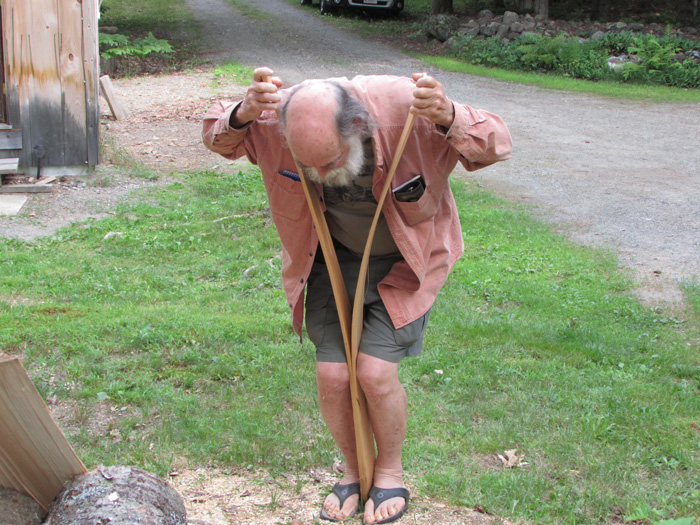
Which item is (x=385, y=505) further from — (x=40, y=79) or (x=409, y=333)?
(x=40, y=79)

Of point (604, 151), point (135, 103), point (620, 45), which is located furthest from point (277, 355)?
point (620, 45)

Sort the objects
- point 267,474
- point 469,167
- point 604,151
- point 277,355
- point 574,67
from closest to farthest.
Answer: point 469,167 → point 267,474 → point 277,355 → point 604,151 → point 574,67

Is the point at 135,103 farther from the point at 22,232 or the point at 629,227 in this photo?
the point at 629,227

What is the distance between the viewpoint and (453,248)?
3.16 metres

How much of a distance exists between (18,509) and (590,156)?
32.1ft

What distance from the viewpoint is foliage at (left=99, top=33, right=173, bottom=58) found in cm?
1662

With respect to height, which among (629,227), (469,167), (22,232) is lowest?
(22,232)

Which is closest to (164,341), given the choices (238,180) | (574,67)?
(238,180)

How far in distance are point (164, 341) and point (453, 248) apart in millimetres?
2505

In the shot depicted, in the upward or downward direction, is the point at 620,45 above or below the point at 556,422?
above

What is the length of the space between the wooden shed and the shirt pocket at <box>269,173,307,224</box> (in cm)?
730

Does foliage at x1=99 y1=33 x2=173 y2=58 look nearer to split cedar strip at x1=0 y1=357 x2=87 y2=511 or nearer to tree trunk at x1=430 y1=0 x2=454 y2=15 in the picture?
tree trunk at x1=430 y1=0 x2=454 y2=15

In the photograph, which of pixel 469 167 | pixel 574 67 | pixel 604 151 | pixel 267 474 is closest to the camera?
pixel 469 167

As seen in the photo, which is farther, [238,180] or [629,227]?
[238,180]
